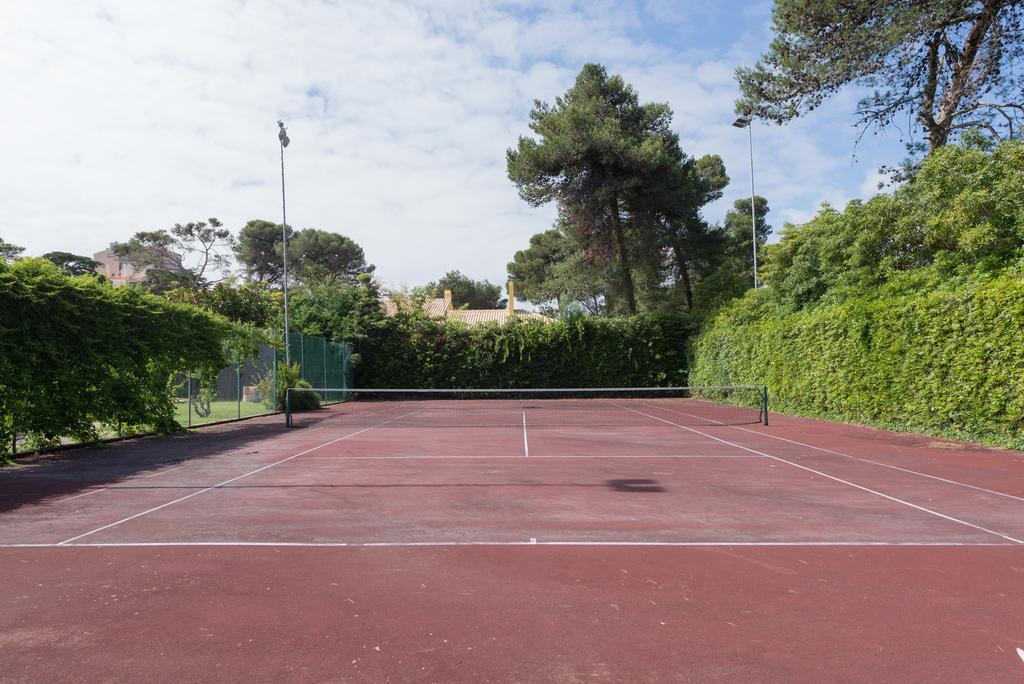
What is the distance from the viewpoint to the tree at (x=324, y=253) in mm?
68438

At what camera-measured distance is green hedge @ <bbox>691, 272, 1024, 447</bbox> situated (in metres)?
11.8

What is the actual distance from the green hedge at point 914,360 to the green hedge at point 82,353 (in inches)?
606

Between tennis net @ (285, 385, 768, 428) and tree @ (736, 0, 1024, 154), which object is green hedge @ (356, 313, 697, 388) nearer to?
tennis net @ (285, 385, 768, 428)

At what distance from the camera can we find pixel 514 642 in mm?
3877

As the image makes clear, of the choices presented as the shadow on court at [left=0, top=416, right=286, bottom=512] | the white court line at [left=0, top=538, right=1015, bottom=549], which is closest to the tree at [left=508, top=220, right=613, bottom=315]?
the shadow on court at [left=0, top=416, right=286, bottom=512]

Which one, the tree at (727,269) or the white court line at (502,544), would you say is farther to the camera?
the tree at (727,269)

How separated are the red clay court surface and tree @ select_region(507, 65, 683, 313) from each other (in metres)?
25.0

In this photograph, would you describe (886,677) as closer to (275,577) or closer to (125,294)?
(275,577)

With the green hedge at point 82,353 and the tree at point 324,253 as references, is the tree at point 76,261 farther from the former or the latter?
the green hedge at point 82,353

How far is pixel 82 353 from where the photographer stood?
1224 centimetres

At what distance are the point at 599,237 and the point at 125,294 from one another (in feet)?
82.9

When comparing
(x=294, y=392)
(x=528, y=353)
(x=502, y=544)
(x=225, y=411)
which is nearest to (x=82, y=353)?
(x=502, y=544)

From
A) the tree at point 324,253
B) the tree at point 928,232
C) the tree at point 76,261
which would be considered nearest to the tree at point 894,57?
the tree at point 928,232

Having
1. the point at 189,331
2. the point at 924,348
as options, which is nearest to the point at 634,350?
the point at 924,348
